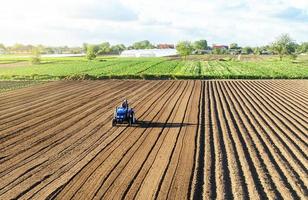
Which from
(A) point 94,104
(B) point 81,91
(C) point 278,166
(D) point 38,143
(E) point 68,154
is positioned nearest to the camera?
(C) point 278,166

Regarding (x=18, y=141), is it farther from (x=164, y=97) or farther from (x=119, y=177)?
(x=164, y=97)

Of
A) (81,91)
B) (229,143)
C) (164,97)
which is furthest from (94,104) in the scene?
(229,143)

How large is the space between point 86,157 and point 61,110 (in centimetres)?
1169

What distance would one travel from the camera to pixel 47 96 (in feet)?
112

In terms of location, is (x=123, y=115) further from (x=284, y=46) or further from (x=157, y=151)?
(x=284, y=46)

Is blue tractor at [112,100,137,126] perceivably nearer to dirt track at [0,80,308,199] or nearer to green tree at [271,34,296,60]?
dirt track at [0,80,308,199]

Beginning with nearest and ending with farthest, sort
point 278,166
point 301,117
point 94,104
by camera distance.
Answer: point 278,166, point 301,117, point 94,104

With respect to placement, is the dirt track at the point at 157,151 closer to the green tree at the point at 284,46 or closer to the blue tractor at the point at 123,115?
the blue tractor at the point at 123,115

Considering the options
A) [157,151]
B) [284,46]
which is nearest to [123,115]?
[157,151]

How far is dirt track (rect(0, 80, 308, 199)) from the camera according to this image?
11.9 metres

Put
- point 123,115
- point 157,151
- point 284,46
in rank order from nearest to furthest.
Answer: point 157,151 → point 123,115 → point 284,46

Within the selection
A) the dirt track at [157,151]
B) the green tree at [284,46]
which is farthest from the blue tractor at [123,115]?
the green tree at [284,46]

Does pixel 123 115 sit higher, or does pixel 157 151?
pixel 123 115

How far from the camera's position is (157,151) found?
16.0m
